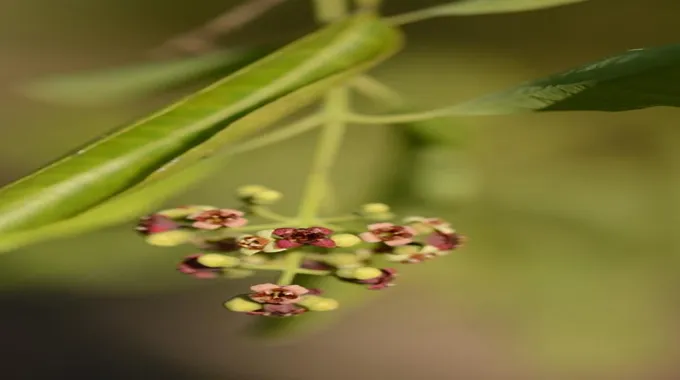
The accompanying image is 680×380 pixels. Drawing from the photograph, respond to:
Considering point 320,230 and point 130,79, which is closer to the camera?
point 320,230

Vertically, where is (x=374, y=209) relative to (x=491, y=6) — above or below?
below

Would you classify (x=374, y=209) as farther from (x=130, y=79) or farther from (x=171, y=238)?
(x=130, y=79)

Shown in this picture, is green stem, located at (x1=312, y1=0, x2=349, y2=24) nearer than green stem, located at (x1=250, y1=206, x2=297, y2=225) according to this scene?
No

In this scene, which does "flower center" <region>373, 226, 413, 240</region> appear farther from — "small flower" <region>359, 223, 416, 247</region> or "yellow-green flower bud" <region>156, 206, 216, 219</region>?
"yellow-green flower bud" <region>156, 206, 216, 219</region>

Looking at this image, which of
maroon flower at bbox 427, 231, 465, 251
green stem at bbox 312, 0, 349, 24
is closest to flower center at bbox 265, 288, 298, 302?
maroon flower at bbox 427, 231, 465, 251

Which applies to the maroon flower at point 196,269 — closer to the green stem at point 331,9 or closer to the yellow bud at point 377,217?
the yellow bud at point 377,217

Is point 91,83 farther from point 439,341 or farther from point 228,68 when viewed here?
point 439,341

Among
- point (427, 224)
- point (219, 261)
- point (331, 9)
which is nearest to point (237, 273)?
point (219, 261)
